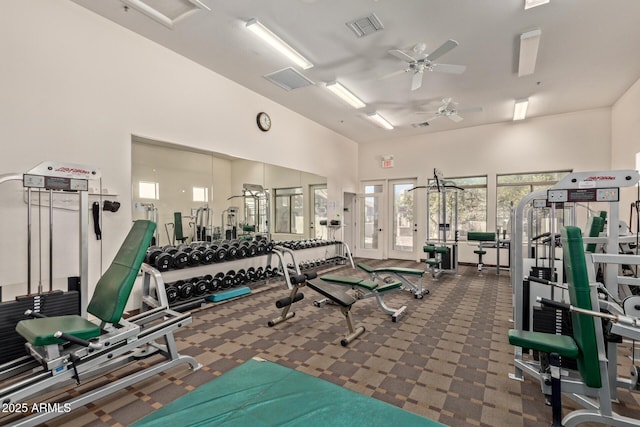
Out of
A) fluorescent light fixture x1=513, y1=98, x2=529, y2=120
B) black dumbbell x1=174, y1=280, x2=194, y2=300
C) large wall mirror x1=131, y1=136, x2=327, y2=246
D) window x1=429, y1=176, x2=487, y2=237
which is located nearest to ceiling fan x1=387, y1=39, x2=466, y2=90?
fluorescent light fixture x1=513, y1=98, x2=529, y2=120

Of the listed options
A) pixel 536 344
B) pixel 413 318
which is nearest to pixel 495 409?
pixel 536 344

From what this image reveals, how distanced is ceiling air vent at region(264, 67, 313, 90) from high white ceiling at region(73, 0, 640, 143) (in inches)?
4.0

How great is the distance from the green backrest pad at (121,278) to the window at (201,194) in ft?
8.29

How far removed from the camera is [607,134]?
6.39 meters

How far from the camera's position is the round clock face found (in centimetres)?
582

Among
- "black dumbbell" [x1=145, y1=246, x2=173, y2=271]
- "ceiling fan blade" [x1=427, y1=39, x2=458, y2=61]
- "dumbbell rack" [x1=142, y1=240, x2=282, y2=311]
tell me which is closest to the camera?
"ceiling fan blade" [x1=427, y1=39, x2=458, y2=61]

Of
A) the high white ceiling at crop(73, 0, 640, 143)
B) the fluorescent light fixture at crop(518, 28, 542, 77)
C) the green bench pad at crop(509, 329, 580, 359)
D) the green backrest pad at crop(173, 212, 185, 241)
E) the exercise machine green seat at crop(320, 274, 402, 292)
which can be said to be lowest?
the exercise machine green seat at crop(320, 274, 402, 292)

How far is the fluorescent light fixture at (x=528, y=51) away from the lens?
372 cm

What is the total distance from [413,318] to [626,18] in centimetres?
442

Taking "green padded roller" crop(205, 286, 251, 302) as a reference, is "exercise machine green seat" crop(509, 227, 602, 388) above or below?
above

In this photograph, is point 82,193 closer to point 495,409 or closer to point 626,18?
point 495,409

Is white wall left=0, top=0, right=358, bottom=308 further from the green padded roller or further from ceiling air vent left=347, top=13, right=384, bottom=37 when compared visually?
ceiling air vent left=347, top=13, right=384, bottom=37

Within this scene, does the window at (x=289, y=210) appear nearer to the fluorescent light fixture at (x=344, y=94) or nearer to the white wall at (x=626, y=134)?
the fluorescent light fixture at (x=344, y=94)

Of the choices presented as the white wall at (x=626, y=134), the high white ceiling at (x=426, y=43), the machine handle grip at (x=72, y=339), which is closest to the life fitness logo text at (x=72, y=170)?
the machine handle grip at (x=72, y=339)
